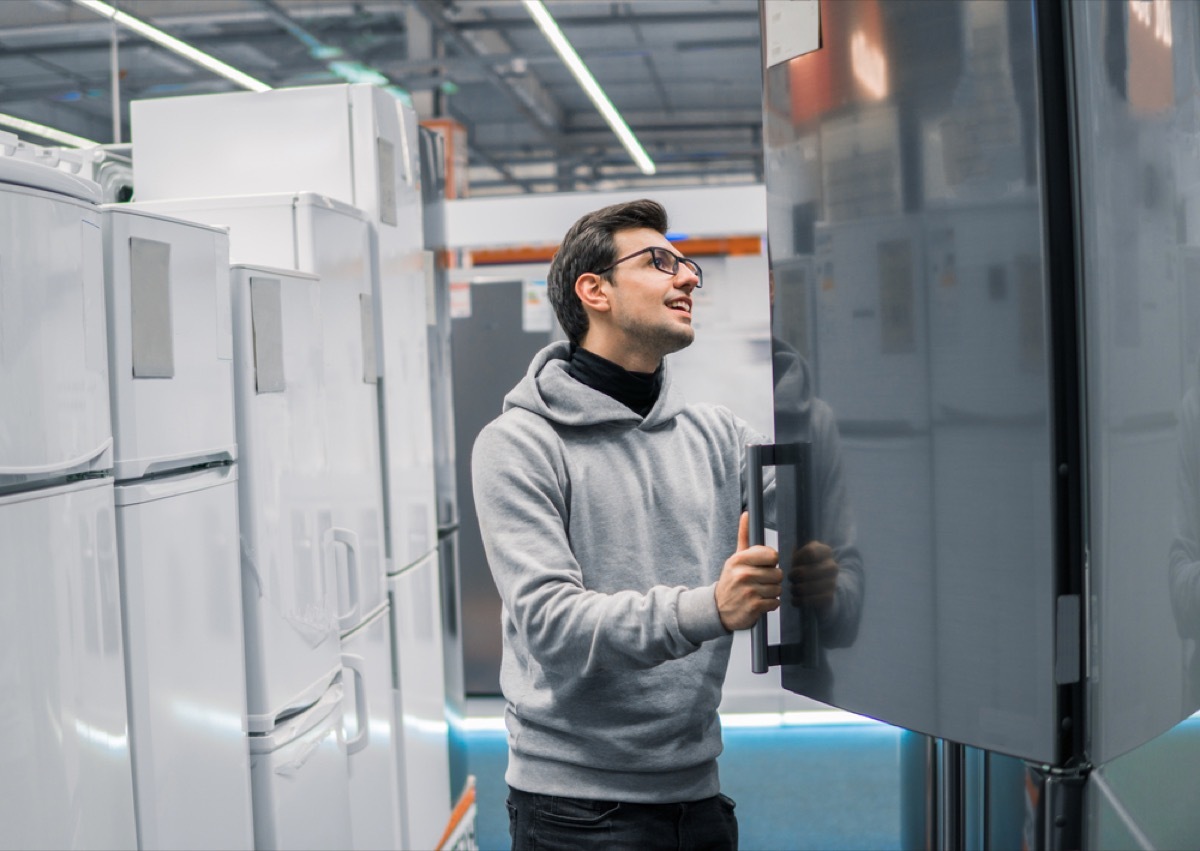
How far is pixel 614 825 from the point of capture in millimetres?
1515

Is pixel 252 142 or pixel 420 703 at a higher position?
pixel 252 142

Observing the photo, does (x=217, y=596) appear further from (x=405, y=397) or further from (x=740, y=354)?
(x=740, y=354)

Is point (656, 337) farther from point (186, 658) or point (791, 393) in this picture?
point (186, 658)

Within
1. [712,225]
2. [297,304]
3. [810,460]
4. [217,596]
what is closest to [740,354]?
[712,225]

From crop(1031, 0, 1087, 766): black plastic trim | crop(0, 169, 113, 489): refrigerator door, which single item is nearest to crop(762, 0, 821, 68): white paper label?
crop(1031, 0, 1087, 766): black plastic trim

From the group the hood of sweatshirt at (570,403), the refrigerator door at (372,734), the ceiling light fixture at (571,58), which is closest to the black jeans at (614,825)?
the hood of sweatshirt at (570,403)

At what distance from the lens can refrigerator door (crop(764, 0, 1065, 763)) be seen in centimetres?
79

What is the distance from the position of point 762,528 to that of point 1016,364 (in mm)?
313

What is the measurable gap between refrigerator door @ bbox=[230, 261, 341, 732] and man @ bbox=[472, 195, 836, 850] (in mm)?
771

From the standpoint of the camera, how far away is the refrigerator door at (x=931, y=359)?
0.79 metres

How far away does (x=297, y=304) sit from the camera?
94.7 inches

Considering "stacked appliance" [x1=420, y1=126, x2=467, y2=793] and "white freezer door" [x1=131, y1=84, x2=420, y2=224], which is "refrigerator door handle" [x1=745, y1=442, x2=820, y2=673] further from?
"stacked appliance" [x1=420, y1=126, x2=467, y2=793]

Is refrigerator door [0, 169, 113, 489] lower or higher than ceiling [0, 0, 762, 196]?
lower

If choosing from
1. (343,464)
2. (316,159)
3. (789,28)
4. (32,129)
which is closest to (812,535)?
(789,28)
